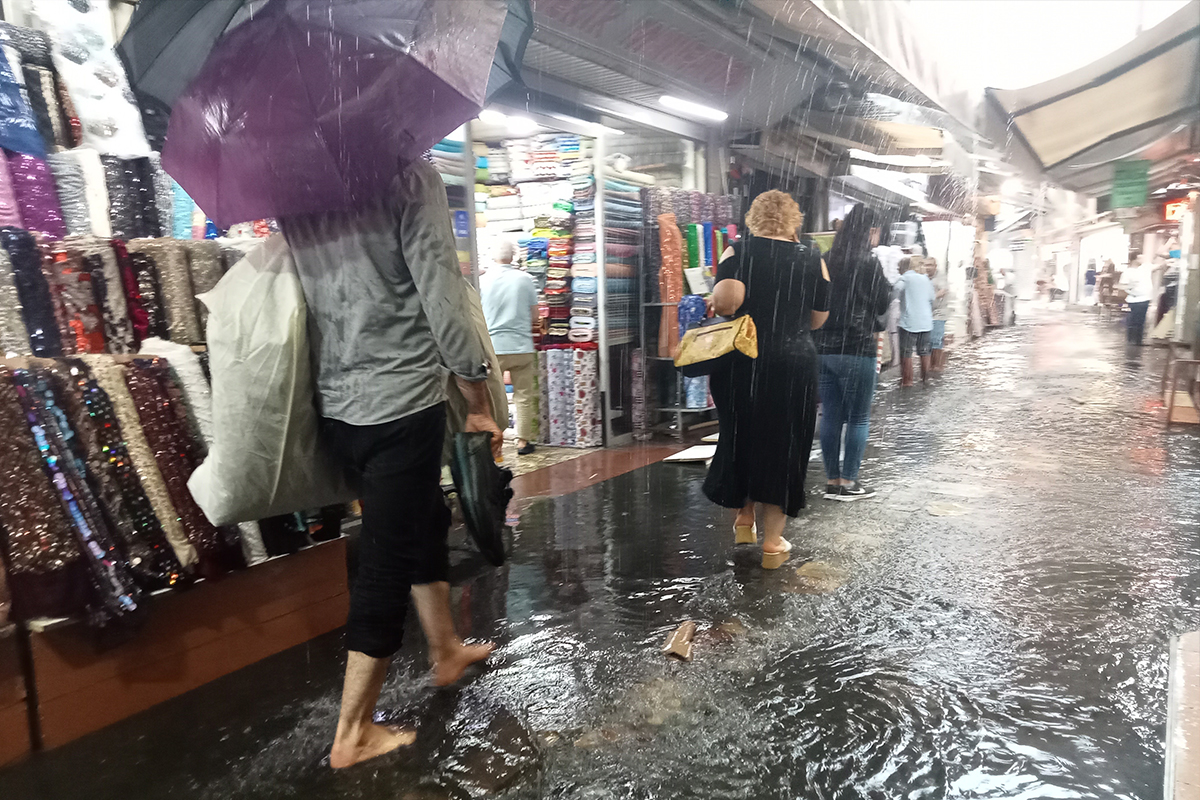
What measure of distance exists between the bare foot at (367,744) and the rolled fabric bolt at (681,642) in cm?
84

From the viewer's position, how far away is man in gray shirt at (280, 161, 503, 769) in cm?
153

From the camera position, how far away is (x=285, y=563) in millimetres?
2244

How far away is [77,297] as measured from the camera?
1.96 metres

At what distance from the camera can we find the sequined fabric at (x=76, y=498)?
5.61 ft

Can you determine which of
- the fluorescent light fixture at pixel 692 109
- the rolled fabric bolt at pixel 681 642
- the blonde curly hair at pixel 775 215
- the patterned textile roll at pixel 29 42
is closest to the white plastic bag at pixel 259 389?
the rolled fabric bolt at pixel 681 642

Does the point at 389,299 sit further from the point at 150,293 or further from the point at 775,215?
the point at 775,215

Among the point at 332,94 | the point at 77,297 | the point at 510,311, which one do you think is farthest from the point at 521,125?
the point at 332,94

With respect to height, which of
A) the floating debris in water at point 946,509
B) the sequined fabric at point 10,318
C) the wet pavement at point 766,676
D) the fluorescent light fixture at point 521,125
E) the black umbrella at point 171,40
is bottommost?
the floating debris in water at point 946,509

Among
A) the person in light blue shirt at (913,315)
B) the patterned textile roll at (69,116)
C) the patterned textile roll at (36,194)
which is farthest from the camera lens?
the person in light blue shirt at (913,315)

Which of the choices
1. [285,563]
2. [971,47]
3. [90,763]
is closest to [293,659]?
[285,563]

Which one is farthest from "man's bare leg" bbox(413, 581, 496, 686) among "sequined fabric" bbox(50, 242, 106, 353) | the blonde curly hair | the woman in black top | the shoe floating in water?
the shoe floating in water

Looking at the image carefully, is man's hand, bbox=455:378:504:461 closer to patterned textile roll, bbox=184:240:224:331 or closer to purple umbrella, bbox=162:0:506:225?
purple umbrella, bbox=162:0:506:225

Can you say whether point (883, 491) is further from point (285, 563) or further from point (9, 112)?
point (9, 112)

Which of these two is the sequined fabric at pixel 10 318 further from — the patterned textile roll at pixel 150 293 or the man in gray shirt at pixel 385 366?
the man in gray shirt at pixel 385 366
